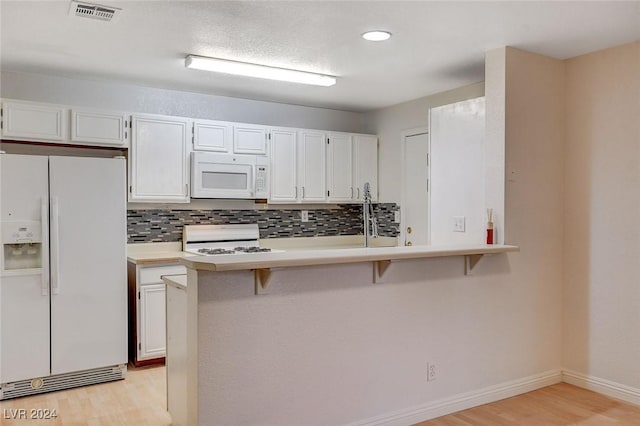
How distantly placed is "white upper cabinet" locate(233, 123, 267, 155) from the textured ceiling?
58 centimetres

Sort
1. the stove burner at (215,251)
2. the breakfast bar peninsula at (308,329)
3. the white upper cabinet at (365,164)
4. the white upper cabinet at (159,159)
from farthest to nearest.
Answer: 1. the white upper cabinet at (365,164)
2. the stove burner at (215,251)
3. the white upper cabinet at (159,159)
4. the breakfast bar peninsula at (308,329)

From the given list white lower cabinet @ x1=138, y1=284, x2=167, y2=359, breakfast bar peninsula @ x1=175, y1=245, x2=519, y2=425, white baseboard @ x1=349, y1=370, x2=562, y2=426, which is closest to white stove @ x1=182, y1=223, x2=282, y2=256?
white lower cabinet @ x1=138, y1=284, x2=167, y2=359

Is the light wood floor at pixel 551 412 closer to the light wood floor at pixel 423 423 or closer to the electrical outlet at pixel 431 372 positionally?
the light wood floor at pixel 423 423

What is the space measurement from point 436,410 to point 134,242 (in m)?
2.87

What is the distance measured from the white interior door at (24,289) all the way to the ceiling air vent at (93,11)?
1.21m

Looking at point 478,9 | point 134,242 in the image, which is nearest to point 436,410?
point 478,9

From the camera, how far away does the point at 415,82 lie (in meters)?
4.27

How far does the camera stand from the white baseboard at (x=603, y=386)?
3.31 m

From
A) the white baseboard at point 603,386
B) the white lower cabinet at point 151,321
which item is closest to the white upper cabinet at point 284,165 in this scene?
the white lower cabinet at point 151,321

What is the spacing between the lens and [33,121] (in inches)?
149

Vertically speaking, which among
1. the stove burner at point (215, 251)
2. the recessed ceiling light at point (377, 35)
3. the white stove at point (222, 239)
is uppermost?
the recessed ceiling light at point (377, 35)

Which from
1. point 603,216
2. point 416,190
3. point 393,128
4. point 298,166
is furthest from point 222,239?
point 603,216

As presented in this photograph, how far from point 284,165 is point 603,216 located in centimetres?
277

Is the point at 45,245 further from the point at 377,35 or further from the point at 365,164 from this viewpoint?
the point at 365,164
